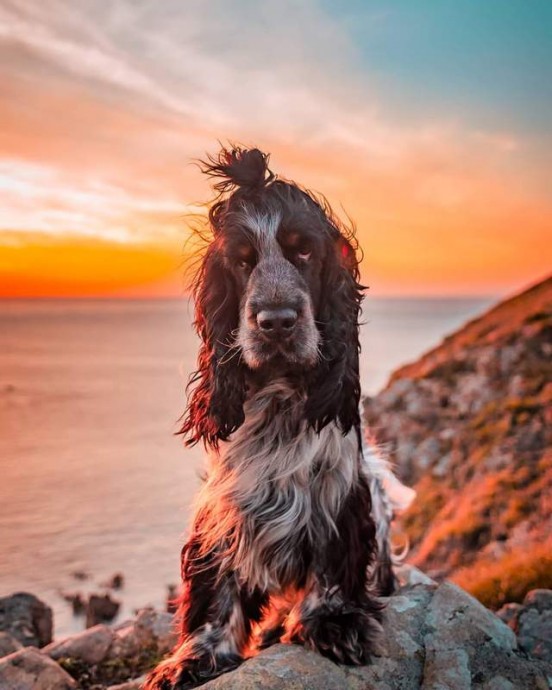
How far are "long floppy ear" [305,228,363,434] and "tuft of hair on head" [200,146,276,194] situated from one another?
0.55 meters

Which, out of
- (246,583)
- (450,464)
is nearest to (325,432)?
(246,583)

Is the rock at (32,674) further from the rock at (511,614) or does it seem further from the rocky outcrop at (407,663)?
the rock at (511,614)

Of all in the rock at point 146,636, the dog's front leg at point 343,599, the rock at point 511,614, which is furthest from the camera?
the rock at point 146,636

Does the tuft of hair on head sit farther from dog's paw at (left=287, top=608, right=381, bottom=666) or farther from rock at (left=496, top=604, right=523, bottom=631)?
rock at (left=496, top=604, right=523, bottom=631)

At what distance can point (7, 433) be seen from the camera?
29422 mm

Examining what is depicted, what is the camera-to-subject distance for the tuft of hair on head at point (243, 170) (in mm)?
4395

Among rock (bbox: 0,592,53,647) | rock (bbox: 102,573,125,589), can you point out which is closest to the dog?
rock (bbox: 0,592,53,647)

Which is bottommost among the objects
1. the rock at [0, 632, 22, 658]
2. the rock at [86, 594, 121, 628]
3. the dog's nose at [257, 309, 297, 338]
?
the rock at [86, 594, 121, 628]

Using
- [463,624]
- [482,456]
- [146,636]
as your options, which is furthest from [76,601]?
[463,624]

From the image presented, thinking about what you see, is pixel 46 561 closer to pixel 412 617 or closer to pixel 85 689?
pixel 85 689

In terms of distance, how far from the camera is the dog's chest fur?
429 cm

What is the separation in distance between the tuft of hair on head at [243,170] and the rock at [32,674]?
3576 mm

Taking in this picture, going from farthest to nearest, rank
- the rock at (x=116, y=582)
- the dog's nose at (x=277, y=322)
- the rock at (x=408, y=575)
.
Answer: the rock at (x=116, y=582) → the rock at (x=408, y=575) → the dog's nose at (x=277, y=322)

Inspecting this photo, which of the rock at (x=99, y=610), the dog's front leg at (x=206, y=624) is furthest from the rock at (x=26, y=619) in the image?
the rock at (x=99, y=610)
